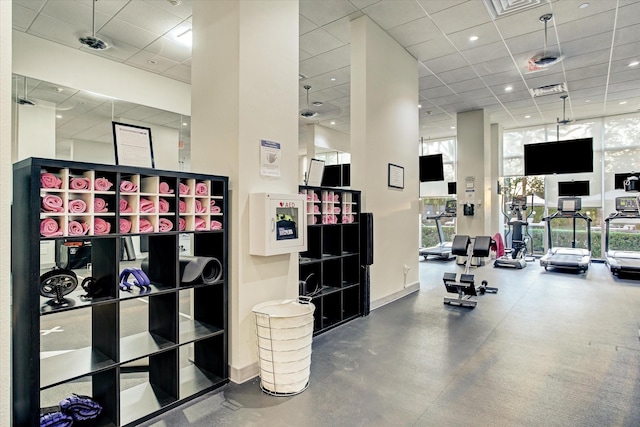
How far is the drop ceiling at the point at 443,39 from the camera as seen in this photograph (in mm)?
4578

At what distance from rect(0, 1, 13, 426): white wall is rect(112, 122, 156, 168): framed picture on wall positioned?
1258mm

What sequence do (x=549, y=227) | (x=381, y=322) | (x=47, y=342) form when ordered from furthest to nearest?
(x=549, y=227)
(x=381, y=322)
(x=47, y=342)

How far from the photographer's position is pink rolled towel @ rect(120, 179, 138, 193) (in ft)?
7.79

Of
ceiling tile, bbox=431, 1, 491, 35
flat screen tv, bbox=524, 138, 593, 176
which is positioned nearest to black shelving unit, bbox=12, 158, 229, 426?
ceiling tile, bbox=431, 1, 491, 35

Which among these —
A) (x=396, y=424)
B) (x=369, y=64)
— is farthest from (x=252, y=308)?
(x=369, y=64)

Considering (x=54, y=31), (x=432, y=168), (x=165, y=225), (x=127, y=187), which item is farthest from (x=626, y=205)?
(x=54, y=31)

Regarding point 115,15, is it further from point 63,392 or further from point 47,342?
point 63,392

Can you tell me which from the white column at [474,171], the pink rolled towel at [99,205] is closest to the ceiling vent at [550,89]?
the white column at [474,171]

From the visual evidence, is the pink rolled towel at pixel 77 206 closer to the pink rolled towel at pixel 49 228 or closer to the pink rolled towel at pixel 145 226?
the pink rolled towel at pixel 49 228

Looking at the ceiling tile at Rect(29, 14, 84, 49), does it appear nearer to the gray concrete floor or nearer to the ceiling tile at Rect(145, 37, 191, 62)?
the ceiling tile at Rect(145, 37, 191, 62)

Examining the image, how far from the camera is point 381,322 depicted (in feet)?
14.6

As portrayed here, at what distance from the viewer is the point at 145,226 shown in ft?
8.16

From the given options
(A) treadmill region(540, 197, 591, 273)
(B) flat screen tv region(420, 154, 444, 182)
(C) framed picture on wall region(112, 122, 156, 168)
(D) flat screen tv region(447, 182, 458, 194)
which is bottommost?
(A) treadmill region(540, 197, 591, 273)

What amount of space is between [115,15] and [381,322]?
210 inches
